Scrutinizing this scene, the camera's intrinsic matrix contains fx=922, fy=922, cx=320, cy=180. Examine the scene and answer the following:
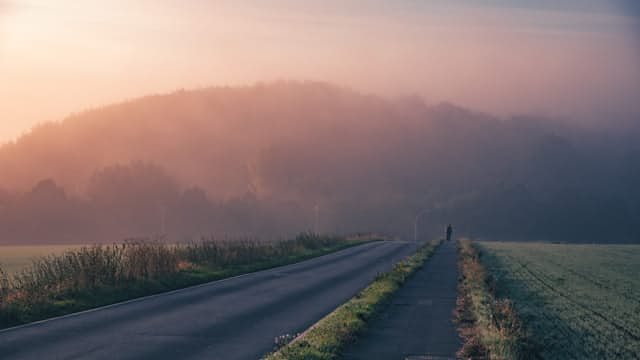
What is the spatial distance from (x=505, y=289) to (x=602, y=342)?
15025mm

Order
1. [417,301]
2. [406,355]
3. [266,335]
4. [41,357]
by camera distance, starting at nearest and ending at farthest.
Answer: [41,357], [406,355], [266,335], [417,301]

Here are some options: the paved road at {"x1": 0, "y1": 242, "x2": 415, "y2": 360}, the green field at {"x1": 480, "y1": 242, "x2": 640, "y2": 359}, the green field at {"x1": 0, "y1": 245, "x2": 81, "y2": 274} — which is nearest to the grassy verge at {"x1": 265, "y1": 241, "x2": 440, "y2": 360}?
the paved road at {"x1": 0, "y1": 242, "x2": 415, "y2": 360}

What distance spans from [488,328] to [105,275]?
14.0 metres

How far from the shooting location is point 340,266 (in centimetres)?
4647

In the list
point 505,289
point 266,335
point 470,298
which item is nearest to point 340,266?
point 505,289

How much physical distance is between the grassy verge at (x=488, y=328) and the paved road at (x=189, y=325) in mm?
3487

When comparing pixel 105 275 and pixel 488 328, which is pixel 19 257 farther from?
pixel 488 328

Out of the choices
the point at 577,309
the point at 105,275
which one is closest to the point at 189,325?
the point at 105,275

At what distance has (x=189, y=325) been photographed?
64.3ft

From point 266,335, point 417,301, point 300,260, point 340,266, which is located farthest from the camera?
point 300,260

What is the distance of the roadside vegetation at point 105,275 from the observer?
22.4m

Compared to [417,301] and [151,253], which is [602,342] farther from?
[151,253]

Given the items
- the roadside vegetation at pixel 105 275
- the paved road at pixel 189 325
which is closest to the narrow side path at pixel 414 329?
the paved road at pixel 189 325

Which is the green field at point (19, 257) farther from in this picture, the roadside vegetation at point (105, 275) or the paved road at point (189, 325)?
the paved road at point (189, 325)
